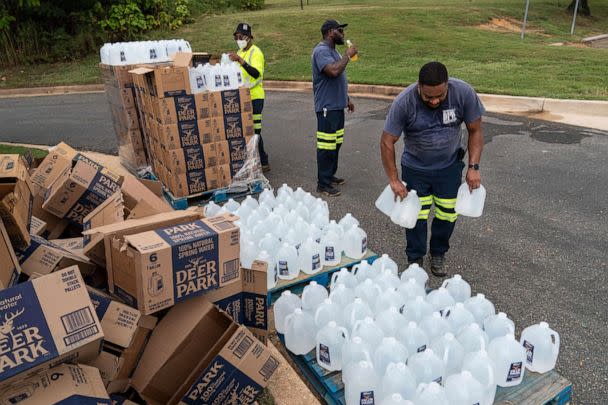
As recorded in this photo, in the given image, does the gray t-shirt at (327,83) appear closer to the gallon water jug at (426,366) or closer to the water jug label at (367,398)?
the gallon water jug at (426,366)

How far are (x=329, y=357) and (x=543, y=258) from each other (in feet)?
8.97

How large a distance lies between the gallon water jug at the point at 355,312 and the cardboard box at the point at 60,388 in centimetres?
162

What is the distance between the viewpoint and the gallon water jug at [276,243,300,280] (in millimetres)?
3924

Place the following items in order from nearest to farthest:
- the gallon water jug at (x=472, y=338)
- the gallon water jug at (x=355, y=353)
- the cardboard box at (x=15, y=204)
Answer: the cardboard box at (x=15, y=204) < the gallon water jug at (x=355, y=353) < the gallon water jug at (x=472, y=338)

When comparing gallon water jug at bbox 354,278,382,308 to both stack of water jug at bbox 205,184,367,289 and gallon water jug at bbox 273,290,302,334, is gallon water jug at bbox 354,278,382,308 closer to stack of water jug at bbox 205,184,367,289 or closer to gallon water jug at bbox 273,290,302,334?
gallon water jug at bbox 273,290,302,334

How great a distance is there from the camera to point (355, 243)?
4219mm

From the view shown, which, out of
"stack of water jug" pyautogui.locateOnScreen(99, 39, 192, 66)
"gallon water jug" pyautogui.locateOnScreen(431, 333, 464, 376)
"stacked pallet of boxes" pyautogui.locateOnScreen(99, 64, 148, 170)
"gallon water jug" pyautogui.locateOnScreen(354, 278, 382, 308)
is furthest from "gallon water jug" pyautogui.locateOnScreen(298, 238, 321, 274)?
"stack of water jug" pyautogui.locateOnScreen(99, 39, 192, 66)

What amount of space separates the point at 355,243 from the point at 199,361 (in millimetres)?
1930

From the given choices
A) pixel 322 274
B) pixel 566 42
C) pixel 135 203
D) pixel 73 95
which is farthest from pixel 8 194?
pixel 566 42

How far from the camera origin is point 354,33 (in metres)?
17.9

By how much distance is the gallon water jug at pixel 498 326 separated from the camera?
3.01 m

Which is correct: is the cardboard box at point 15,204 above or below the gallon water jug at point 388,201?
above

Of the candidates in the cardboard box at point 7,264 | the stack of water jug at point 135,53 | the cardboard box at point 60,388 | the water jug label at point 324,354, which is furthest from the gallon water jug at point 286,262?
the stack of water jug at point 135,53

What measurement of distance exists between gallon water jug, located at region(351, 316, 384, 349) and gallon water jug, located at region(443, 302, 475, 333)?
0.54 m
